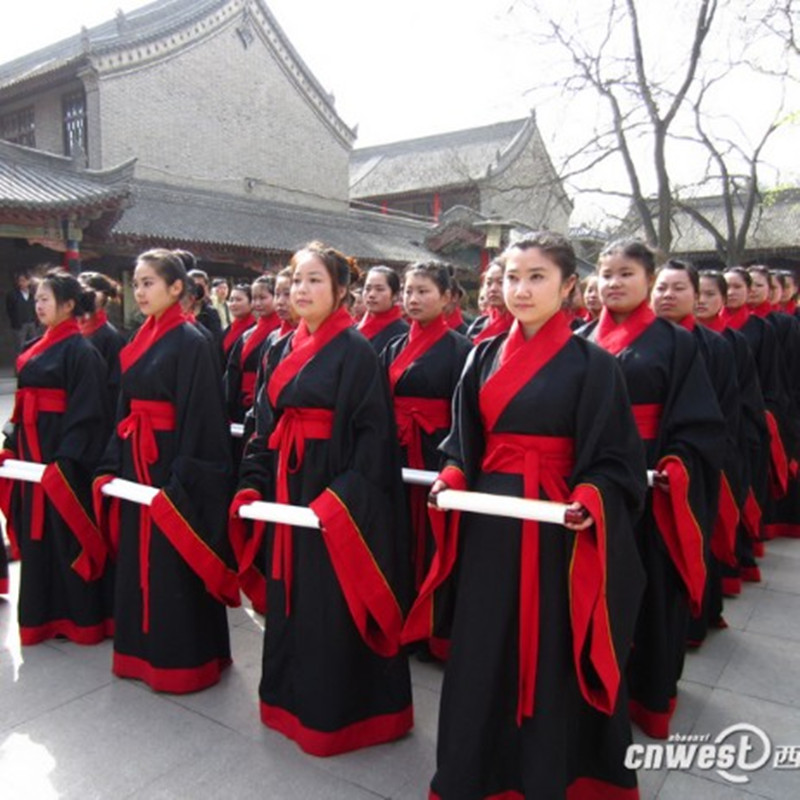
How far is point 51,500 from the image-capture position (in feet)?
12.5

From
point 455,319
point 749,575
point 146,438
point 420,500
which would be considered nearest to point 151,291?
point 146,438

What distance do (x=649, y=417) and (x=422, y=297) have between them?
1.38m

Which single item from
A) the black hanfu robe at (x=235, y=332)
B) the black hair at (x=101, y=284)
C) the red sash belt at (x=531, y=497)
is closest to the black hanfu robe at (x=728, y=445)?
the red sash belt at (x=531, y=497)

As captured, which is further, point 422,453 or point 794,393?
point 794,393

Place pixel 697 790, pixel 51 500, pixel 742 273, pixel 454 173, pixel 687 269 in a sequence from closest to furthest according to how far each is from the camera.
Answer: pixel 697 790, pixel 687 269, pixel 51 500, pixel 742 273, pixel 454 173

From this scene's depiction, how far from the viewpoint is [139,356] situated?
11.3 feet

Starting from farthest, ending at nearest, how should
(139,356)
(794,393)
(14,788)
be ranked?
1. (794,393)
2. (139,356)
3. (14,788)

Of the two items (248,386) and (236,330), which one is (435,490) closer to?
(248,386)

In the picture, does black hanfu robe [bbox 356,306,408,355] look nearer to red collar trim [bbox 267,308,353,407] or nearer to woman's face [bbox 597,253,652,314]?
red collar trim [bbox 267,308,353,407]

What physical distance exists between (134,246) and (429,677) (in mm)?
16207

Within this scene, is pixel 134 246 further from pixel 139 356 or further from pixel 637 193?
pixel 139 356

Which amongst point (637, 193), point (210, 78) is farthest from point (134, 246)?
point (637, 193)

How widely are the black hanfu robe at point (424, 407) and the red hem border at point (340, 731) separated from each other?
78 cm

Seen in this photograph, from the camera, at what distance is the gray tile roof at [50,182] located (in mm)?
14164
